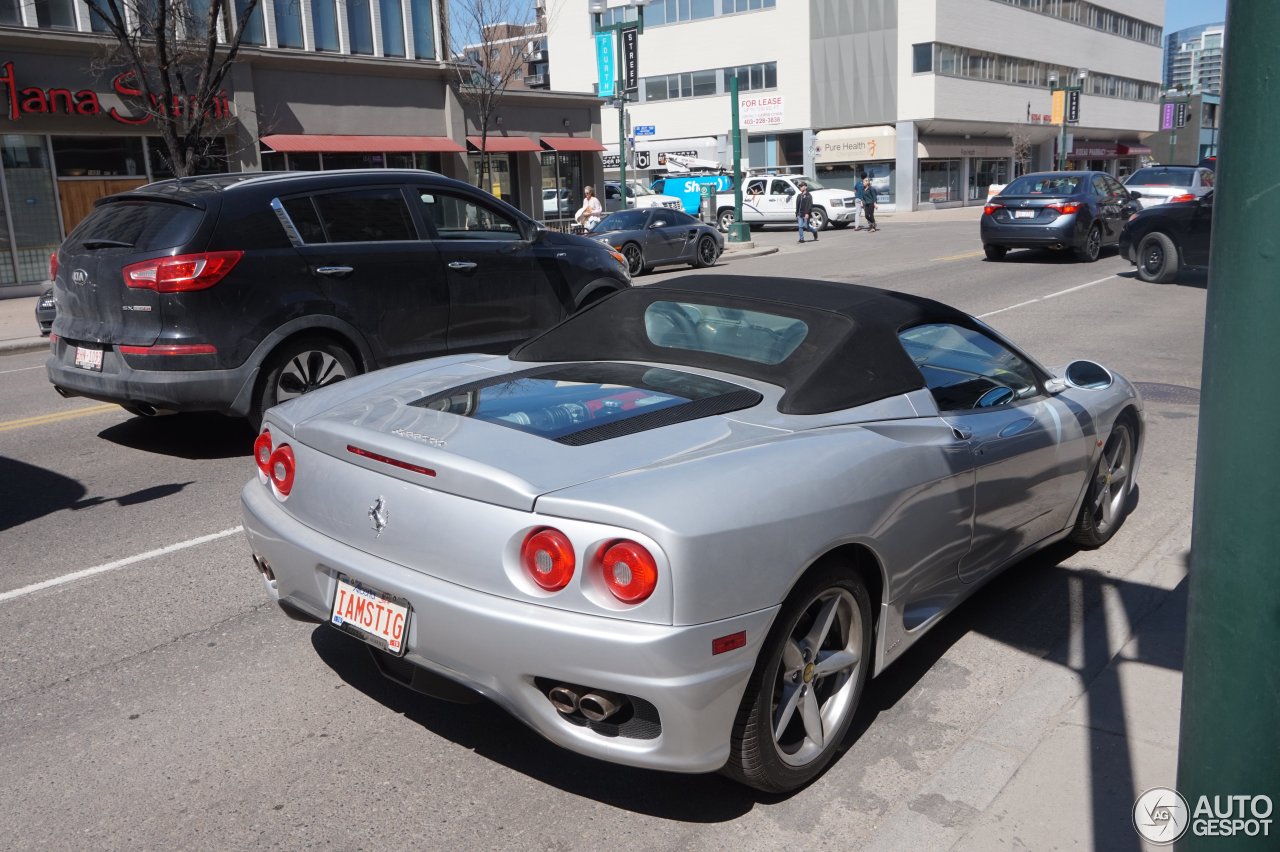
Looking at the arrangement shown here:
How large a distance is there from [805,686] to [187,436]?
6088 millimetres

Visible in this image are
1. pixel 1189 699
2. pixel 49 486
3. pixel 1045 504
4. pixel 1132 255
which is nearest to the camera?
pixel 1189 699

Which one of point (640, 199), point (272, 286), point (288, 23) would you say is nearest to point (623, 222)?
point (288, 23)

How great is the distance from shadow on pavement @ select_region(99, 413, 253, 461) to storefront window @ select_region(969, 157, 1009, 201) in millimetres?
58654

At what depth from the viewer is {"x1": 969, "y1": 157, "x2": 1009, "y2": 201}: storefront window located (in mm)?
62031

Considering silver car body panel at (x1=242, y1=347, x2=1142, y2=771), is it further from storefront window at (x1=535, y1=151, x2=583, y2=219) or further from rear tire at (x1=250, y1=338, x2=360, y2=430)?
storefront window at (x1=535, y1=151, x2=583, y2=219)

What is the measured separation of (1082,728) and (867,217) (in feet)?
120

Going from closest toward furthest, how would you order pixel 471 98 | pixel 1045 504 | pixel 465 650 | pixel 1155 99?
pixel 465 650, pixel 1045 504, pixel 471 98, pixel 1155 99

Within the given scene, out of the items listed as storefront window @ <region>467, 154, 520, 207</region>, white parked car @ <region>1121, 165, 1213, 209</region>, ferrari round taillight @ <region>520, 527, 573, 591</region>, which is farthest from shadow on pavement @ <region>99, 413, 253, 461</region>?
storefront window @ <region>467, 154, 520, 207</region>

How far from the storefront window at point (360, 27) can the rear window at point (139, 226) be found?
23.1 meters

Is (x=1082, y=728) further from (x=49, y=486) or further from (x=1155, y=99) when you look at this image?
(x=1155, y=99)

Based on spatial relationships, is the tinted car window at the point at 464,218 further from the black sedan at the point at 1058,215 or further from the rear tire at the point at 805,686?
the black sedan at the point at 1058,215

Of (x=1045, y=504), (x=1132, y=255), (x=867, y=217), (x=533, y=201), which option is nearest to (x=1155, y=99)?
(x=867, y=217)

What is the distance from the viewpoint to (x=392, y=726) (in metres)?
3.75

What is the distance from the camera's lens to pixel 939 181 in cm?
5906
